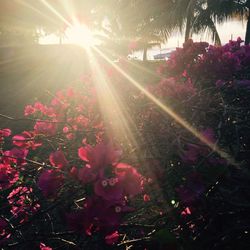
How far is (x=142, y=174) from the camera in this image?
2.10m

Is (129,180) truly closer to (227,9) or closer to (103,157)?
(103,157)

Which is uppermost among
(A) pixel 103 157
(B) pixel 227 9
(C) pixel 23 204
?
(B) pixel 227 9

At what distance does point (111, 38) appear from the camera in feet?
92.2

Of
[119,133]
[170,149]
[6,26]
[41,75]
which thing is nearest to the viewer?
[170,149]

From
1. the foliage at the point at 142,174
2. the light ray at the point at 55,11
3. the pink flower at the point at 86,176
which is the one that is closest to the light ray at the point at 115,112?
the foliage at the point at 142,174

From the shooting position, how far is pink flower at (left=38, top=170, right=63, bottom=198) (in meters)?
1.51

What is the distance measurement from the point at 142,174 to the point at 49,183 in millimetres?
697

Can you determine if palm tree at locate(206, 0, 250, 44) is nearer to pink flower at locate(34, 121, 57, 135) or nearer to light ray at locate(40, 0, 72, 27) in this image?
light ray at locate(40, 0, 72, 27)

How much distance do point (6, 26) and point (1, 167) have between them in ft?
50.5

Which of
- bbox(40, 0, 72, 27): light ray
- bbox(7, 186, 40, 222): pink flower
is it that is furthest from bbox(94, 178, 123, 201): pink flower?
bbox(40, 0, 72, 27): light ray

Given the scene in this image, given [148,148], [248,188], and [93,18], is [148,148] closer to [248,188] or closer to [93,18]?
[248,188]

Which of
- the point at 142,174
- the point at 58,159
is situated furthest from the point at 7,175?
the point at 142,174

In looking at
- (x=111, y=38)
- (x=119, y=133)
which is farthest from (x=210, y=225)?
(x=111, y=38)

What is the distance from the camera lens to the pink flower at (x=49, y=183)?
4.95ft
